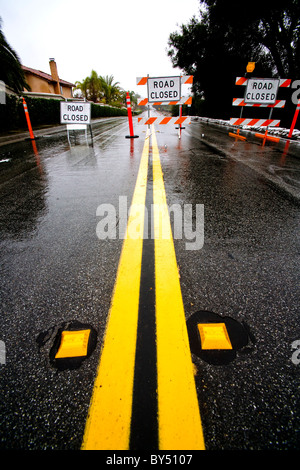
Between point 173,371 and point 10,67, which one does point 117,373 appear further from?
point 10,67

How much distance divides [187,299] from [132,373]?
1.64 ft

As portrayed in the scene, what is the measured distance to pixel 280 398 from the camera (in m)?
0.83

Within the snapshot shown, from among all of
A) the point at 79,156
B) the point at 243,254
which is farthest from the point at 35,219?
the point at 79,156

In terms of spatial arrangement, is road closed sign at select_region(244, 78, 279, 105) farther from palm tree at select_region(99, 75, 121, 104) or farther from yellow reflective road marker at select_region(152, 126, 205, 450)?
palm tree at select_region(99, 75, 121, 104)

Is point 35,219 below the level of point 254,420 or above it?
above

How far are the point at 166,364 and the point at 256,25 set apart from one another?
21.9 m

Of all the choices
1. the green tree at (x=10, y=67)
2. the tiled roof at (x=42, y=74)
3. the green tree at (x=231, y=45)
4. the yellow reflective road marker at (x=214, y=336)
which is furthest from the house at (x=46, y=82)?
the yellow reflective road marker at (x=214, y=336)

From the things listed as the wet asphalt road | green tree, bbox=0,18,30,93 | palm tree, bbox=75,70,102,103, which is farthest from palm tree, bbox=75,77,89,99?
the wet asphalt road

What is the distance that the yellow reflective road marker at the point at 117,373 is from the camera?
0.74 m

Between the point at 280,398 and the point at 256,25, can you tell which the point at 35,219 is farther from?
the point at 256,25

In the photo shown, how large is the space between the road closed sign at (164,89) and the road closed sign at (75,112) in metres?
2.15

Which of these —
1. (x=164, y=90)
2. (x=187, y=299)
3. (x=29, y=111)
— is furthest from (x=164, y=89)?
(x=29, y=111)

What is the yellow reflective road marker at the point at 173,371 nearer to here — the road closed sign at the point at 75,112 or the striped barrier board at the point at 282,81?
the striped barrier board at the point at 282,81

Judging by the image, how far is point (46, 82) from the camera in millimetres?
30250
